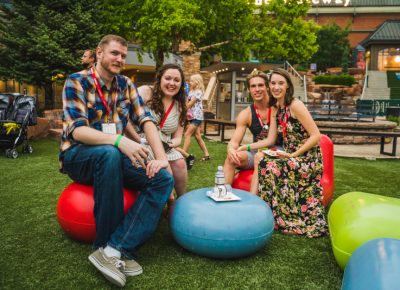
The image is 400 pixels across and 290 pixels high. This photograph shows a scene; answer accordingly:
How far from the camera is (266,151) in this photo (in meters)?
4.13

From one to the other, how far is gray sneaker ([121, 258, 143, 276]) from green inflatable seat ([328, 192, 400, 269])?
1.53 m

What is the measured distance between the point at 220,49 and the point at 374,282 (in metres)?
19.6

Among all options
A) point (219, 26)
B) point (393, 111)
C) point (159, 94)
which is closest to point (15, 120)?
point (159, 94)

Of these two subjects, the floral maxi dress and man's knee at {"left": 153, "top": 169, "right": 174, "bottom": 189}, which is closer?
man's knee at {"left": 153, "top": 169, "right": 174, "bottom": 189}

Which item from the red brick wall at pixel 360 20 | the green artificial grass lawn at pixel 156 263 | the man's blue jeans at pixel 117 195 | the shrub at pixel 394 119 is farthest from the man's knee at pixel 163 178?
the red brick wall at pixel 360 20

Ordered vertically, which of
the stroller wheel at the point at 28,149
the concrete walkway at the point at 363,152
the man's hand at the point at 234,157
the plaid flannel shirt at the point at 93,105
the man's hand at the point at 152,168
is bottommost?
the concrete walkway at the point at 363,152

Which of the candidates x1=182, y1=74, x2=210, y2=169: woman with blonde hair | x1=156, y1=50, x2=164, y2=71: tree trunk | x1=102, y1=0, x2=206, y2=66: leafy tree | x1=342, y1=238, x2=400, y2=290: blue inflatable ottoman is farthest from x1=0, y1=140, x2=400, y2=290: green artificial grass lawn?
x1=156, y1=50, x2=164, y2=71: tree trunk

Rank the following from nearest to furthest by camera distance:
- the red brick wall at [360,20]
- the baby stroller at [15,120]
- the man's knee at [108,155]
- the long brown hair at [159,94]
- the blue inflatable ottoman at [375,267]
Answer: the blue inflatable ottoman at [375,267]
the man's knee at [108,155]
the long brown hair at [159,94]
the baby stroller at [15,120]
the red brick wall at [360,20]

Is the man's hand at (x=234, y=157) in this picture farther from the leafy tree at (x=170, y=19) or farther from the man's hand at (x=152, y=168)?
the leafy tree at (x=170, y=19)

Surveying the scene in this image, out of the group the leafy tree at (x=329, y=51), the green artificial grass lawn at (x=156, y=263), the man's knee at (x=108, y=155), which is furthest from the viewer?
the leafy tree at (x=329, y=51)

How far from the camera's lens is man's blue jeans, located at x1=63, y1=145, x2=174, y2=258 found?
2.88 metres

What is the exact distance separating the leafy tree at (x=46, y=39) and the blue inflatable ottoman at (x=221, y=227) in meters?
9.66

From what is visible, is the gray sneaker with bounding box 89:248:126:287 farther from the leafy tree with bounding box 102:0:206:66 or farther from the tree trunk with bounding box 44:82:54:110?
the leafy tree with bounding box 102:0:206:66

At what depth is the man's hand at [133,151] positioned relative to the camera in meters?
2.88
